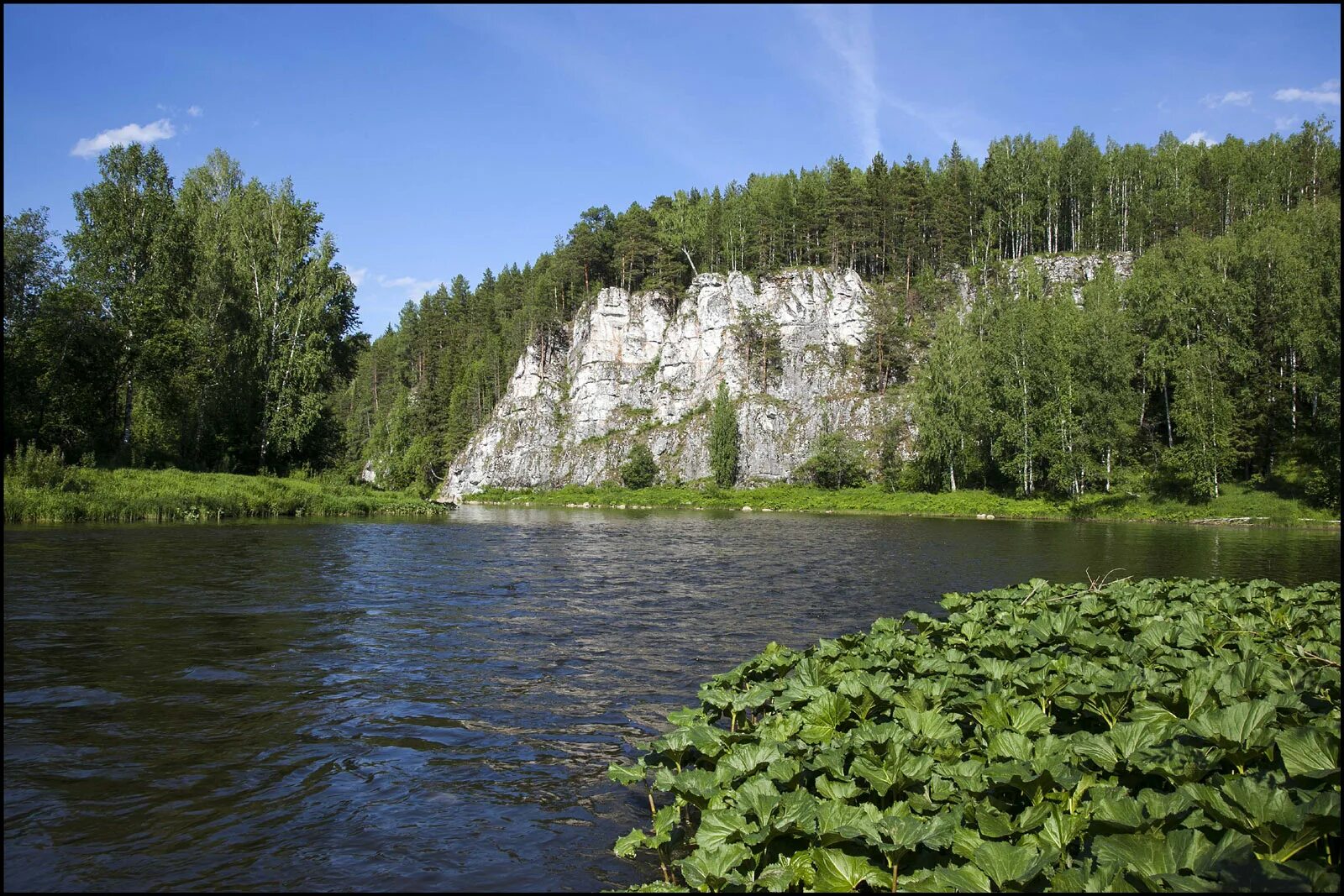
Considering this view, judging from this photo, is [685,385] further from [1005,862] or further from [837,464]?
[1005,862]

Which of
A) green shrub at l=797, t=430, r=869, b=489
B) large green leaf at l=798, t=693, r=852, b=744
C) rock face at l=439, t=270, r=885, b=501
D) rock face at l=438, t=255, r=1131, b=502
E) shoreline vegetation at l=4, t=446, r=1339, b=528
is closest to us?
large green leaf at l=798, t=693, r=852, b=744

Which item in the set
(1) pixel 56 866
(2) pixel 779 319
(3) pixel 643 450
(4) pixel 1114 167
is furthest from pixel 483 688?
(4) pixel 1114 167

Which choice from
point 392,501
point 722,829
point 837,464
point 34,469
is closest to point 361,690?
point 722,829

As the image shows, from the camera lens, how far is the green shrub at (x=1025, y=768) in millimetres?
4215

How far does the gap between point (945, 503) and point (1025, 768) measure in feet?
202

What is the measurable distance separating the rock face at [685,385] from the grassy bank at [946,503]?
24.6 ft

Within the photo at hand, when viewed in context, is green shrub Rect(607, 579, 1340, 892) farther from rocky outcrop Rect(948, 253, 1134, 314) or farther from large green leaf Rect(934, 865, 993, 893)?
rocky outcrop Rect(948, 253, 1134, 314)

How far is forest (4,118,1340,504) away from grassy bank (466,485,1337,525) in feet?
6.55

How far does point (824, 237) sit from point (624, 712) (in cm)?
10860

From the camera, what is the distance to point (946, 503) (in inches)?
2494

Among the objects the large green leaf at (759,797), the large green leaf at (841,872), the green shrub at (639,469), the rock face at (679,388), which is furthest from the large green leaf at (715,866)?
the green shrub at (639,469)

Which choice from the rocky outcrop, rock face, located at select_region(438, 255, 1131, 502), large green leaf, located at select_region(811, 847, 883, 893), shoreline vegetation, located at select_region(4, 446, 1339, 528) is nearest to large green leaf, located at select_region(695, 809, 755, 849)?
large green leaf, located at select_region(811, 847, 883, 893)

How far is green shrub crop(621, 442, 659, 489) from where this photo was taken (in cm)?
9425

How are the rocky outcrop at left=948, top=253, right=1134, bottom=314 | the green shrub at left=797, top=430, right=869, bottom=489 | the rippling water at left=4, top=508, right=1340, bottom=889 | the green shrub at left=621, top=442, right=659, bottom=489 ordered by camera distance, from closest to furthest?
1. the rippling water at left=4, top=508, right=1340, bottom=889
2. the green shrub at left=797, top=430, right=869, bottom=489
3. the rocky outcrop at left=948, top=253, right=1134, bottom=314
4. the green shrub at left=621, top=442, right=659, bottom=489
